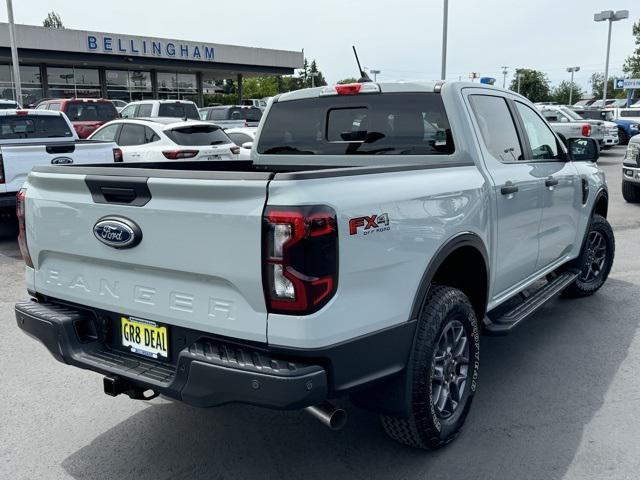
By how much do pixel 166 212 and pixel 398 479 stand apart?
171cm

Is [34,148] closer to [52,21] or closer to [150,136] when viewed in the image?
[150,136]

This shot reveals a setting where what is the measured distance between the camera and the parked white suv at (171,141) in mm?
11312

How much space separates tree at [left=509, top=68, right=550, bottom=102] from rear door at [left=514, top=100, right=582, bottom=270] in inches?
3232

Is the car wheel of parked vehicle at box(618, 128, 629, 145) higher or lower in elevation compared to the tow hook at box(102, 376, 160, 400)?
higher

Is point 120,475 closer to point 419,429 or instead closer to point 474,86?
point 419,429

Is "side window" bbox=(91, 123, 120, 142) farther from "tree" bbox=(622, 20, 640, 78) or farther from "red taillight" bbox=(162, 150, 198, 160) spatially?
"tree" bbox=(622, 20, 640, 78)

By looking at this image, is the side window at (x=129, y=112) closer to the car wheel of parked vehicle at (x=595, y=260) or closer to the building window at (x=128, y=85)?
the car wheel of parked vehicle at (x=595, y=260)

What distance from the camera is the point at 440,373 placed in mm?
3285

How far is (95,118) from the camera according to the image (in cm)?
1794

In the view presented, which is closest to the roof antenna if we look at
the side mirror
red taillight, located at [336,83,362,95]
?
red taillight, located at [336,83,362,95]

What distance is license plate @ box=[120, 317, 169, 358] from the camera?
290cm

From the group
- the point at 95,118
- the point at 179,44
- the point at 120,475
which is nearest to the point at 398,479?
the point at 120,475

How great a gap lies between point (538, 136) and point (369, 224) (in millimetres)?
2729

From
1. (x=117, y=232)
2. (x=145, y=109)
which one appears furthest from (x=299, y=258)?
(x=145, y=109)
